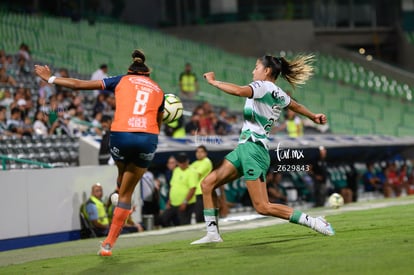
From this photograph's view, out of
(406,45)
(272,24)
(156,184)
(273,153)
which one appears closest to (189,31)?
(272,24)

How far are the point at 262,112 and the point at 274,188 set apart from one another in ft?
43.3

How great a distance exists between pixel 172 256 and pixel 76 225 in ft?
26.7

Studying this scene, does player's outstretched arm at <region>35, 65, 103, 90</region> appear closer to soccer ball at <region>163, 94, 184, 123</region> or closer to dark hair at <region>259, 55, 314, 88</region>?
soccer ball at <region>163, 94, 184, 123</region>

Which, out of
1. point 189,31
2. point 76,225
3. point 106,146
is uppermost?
point 189,31

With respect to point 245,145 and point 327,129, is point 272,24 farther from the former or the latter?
point 245,145

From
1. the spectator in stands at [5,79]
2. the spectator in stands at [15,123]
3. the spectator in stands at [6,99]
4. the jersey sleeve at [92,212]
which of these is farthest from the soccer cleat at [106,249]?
the spectator in stands at [5,79]

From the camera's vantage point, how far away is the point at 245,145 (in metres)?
12.4

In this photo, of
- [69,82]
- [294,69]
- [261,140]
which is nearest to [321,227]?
[261,140]

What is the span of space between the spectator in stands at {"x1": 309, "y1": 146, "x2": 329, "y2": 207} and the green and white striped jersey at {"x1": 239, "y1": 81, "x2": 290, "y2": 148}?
47.2 ft

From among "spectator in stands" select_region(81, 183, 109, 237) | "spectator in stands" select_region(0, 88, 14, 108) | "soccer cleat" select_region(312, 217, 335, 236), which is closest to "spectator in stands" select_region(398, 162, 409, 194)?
"spectator in stands" select_region(0, 88, 14, 108)

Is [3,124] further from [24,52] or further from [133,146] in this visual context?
[133,146]

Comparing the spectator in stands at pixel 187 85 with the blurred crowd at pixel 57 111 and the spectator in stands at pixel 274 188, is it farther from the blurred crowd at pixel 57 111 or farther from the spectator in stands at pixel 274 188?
the spectator in stands at pixel 274 188

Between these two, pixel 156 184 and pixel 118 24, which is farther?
pixel 118 24

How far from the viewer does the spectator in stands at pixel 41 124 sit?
2290 cm
